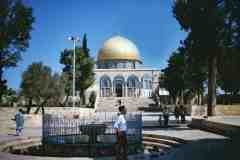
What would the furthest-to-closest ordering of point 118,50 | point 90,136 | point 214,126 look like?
point 118,50 < point 214,126 < point 90,136

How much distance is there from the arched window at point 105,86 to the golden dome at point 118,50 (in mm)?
5592

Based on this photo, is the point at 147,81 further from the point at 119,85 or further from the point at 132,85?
the point at 119,85

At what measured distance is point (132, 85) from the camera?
7494 cm

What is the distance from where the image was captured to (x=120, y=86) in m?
75.4

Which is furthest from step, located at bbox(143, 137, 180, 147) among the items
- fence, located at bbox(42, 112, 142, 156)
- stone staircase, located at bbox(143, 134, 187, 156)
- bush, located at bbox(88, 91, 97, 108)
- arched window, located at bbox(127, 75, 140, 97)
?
arched window, located at bbox(127, 75, 140, 97)

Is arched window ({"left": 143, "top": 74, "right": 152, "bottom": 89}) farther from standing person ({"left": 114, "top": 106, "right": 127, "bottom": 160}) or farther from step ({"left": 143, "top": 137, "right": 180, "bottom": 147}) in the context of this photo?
standing person ({"left": 114, "top": 106, "right": 127, "bottom": 160})

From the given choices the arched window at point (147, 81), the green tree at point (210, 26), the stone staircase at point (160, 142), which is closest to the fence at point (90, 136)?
the stone staircase at point (160, 142)

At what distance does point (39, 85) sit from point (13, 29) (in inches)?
453

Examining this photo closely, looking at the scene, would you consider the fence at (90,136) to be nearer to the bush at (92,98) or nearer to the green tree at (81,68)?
the green tree at (81,68)

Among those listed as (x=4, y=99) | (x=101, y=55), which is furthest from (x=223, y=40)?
(x=101, y=55)

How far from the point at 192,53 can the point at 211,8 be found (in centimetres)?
282

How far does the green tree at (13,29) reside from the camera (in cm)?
2472

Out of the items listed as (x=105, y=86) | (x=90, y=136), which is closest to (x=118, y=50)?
(x=105, y=86)

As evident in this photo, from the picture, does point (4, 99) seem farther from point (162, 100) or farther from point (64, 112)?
point (162, 100)
